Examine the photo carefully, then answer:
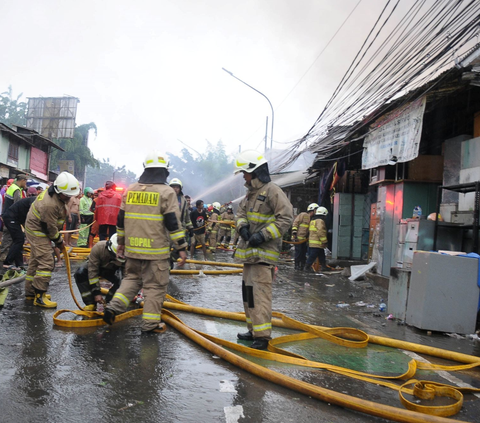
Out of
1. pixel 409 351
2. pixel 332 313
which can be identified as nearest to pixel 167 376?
pixel 409 351

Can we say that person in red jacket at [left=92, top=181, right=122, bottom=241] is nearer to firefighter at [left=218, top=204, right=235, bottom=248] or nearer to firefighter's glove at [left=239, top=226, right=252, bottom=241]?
firefighter's glove at [left=239, top=226, right=252, bottom=241]

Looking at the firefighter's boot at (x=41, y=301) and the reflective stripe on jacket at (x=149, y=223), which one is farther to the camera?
the firefighter's boot at (x=41, y=301)

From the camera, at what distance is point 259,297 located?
4449 millimetres

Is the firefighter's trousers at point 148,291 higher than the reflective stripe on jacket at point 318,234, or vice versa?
the reflective stripe on jacket at point 318,234

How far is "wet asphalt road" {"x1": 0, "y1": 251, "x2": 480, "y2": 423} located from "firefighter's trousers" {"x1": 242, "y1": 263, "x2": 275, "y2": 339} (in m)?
0.48

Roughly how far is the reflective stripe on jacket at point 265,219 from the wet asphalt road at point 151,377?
102 centimetres

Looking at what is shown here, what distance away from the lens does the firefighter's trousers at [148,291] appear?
467cm

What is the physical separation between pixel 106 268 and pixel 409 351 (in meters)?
3.60

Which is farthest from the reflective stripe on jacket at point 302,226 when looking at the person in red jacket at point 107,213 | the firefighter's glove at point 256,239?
the firefighter's glove at point 256,239

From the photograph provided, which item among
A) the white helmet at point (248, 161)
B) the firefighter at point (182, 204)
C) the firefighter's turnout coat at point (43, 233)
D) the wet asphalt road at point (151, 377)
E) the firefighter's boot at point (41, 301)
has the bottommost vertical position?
the wet asphalt road at point (151, 377)

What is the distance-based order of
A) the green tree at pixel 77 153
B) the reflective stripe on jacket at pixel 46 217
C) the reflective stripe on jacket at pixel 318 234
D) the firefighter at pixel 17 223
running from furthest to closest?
1. the green tree at pixel 77 153
2. the reflective stripe on jacket at pixel 318 234
3. the firefighter at pixel 17 223
4. the reflective stripe on jacket at pixel 46 217

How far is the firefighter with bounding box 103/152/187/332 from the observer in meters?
4.69

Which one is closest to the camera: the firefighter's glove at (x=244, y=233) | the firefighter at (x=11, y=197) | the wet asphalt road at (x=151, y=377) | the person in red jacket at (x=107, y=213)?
the wet asphalt road at (x=151, y=377)

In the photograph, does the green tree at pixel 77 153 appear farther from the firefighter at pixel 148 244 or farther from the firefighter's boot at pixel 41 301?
the firefighter at pixel 148 244
